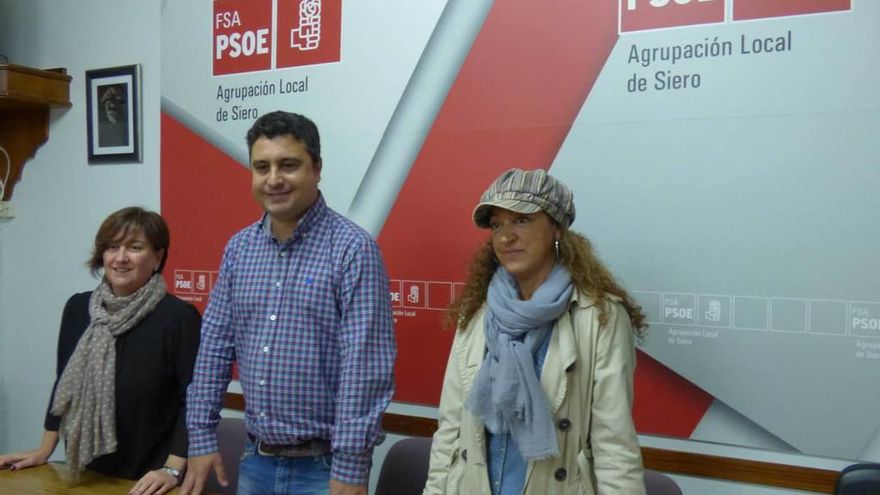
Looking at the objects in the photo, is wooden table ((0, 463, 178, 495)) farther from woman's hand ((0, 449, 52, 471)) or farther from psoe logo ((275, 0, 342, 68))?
psoe logo ((275, 0, 342, 68))

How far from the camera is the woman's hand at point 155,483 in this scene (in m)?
1.89

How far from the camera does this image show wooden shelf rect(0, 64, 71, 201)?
3.01 meters

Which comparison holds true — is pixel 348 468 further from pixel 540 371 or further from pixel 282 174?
pixel 282 174

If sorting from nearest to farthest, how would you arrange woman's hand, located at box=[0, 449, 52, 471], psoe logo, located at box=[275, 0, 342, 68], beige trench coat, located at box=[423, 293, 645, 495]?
1. beige trench coat, located at box=[423, 293, 645, 495]
2. woman's hand, located at box=[0, 449, 52, 471]
3. psoe logo, located at box=[275, 0, 342, 68]

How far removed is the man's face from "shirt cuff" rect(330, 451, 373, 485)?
58cm

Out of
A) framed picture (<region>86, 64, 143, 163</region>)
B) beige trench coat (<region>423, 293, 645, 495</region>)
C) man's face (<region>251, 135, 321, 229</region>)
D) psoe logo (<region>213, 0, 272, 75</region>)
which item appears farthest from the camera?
framed picture (<region>86, 64, 143, 163</region>)

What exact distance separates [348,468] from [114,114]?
2.01 m

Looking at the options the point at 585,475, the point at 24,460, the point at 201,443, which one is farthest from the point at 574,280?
the point at 24,460

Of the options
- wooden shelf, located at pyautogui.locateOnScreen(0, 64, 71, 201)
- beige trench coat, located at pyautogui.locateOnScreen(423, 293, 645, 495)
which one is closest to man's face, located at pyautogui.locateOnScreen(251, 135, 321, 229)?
beige trench coat, located at pyautogui.locateOnScreen(423, 293, 645, 495)

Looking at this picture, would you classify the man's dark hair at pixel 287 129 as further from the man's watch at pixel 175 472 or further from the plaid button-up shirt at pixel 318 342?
the man's watch at pixel 175 472

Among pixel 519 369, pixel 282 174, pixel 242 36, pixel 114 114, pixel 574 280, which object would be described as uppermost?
pixel 242 36

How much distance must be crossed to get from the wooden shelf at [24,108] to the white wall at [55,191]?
0.13 ft

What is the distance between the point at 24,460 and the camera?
2.14 metres

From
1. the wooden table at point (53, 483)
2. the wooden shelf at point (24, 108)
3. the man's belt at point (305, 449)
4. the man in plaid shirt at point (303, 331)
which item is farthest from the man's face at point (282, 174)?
the wooden shelf at point (24, 108)
